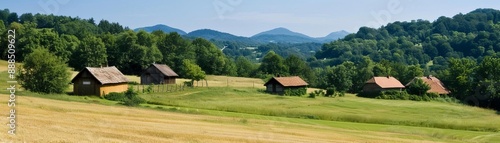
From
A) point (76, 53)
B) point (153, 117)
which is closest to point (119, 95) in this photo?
point (153, 117)

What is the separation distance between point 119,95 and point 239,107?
17.0 meters

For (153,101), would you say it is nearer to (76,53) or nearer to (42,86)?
(42,86)

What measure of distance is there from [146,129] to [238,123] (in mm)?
12347

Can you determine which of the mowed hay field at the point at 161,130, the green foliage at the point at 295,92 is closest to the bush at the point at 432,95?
the green foliage at the point at 295,92

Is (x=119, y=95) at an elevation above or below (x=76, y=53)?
below

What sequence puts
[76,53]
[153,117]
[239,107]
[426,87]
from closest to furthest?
[153,117] → [239,107] → [426,87] → [76,53]

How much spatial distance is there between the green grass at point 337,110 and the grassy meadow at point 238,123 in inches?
4.0

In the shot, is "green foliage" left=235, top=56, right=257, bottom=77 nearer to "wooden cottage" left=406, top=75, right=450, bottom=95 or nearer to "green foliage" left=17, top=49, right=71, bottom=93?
"wooden cottage" left=406, top=75, right=450, bottom=95

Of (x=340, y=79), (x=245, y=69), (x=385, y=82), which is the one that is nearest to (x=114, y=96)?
(x=340, y=79)

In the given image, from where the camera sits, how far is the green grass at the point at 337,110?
57000 millimetres

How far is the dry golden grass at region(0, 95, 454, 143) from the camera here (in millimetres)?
27172

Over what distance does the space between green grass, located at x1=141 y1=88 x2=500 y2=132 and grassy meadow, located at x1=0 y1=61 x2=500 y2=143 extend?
10cm

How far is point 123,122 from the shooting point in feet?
117

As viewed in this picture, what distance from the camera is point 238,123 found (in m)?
43.4
